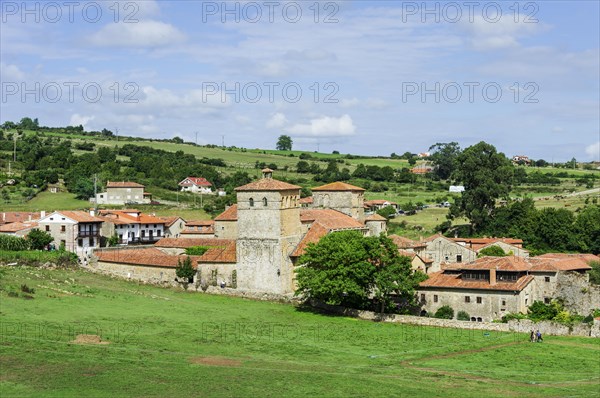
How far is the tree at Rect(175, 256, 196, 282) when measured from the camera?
8169 centimetres

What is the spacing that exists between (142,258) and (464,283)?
32.8 meters

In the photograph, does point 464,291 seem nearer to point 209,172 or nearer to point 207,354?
point 207,354

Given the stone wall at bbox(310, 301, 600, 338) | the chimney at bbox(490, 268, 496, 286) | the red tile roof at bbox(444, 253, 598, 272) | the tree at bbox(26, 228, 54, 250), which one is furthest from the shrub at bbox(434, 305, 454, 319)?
the tree at bbox(26, 228, 54, 250)

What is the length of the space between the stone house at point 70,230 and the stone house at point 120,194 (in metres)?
48.2

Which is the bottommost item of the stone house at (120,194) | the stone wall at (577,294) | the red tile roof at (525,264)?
the stone wall at (577,294)

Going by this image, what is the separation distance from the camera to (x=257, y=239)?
78.6m

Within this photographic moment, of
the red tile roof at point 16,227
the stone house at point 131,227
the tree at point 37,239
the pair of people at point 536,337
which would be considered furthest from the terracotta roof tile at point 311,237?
the red tile roof at point 16,227

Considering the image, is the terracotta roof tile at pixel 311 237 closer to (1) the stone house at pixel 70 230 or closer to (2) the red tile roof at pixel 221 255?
(2) the red tile roof at pixel 221 255

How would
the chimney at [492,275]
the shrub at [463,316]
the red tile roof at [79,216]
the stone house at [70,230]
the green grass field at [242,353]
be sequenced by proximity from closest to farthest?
the green grass field at [242,353], the shrub at [463,316], the chimney at [492,275], the stone house at [70,230], the red tile roof at [79,216]

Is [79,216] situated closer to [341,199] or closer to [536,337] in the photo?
[341,199]

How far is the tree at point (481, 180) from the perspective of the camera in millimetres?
114688

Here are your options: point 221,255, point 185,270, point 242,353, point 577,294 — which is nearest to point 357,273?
point 221,255

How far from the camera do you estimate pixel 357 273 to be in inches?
2763

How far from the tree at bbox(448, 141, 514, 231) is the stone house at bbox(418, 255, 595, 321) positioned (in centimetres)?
3870
